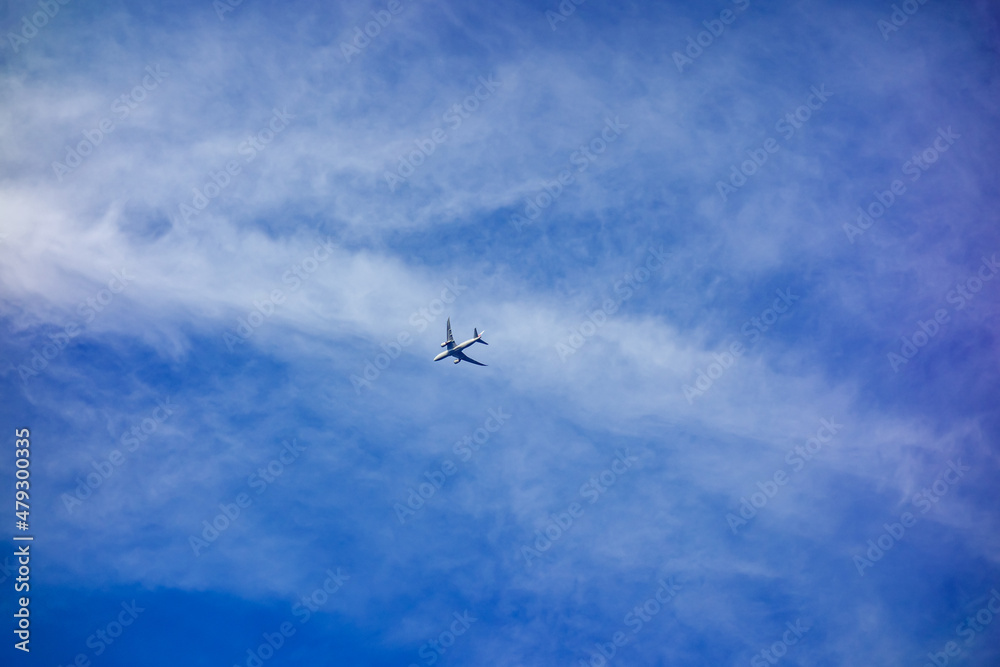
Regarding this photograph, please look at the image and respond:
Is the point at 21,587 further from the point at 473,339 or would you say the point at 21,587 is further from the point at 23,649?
the point at 473,339

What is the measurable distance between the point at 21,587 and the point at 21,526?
836cm

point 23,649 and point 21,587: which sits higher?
point 21,587

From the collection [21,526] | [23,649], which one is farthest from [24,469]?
[23,649]

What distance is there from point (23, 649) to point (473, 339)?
69739mm

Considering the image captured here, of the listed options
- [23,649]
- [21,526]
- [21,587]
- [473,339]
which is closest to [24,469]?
[21,526]

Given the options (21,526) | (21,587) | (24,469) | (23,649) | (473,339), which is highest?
(473,339)

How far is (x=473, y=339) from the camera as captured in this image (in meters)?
92.6

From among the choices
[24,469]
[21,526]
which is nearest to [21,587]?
[21,526]

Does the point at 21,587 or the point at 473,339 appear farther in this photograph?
the point at 473,339

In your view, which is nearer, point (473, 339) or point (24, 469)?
point (24, 469)

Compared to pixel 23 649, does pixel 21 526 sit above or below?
above

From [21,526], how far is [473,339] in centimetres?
6087

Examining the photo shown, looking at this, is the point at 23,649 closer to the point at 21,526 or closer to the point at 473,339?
the point at 21,526

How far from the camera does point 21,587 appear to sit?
76.2m
